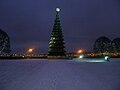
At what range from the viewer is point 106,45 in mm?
142500

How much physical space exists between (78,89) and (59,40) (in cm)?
7709

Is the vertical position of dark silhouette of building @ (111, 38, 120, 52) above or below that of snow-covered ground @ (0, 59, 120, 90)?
above

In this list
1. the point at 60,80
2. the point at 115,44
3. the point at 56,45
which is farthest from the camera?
the point at 115,44

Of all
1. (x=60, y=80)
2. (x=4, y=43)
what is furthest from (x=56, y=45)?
(x=60, y=80)

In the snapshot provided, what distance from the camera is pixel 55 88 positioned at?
11289 millimetres

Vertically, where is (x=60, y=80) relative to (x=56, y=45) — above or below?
below

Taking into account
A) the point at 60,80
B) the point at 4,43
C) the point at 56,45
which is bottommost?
the point at 60,80

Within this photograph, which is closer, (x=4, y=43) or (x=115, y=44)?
(x=4, y=43)

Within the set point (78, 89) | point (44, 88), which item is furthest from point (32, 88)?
point (78, 89)

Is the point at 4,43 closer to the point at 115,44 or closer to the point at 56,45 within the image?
the point at 56,45

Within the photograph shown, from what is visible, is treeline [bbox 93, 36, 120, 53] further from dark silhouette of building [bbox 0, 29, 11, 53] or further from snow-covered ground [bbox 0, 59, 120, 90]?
snow-covered ground [bbox 0, 59, 120, 90]

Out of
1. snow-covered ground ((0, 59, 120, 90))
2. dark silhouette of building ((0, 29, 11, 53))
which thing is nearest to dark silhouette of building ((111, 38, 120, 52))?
dark silhouette of building ((0, 29, 11, 53))

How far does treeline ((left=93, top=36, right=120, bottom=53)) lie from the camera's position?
452 ft

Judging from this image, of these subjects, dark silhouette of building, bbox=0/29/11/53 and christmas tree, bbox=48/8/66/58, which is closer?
christmas tree, bbox=48/8/66/58
